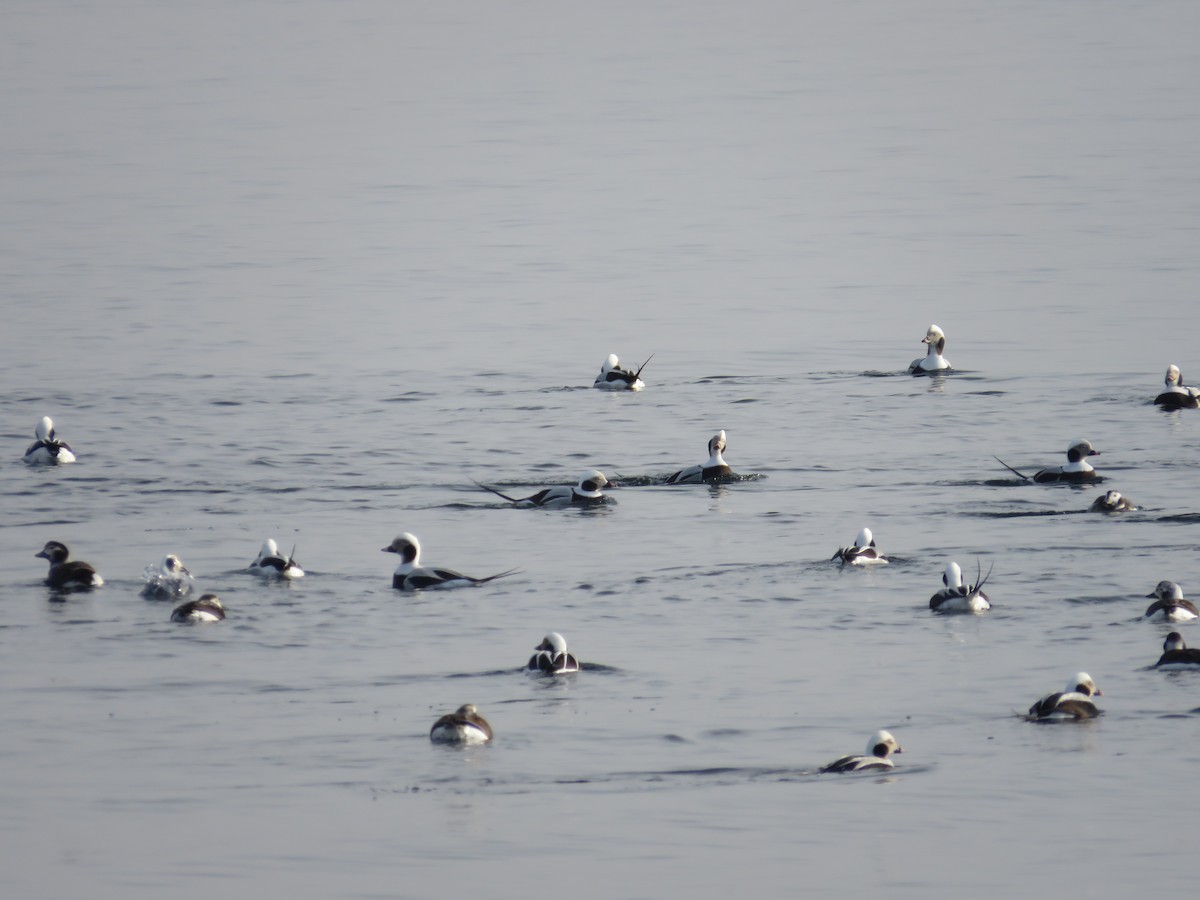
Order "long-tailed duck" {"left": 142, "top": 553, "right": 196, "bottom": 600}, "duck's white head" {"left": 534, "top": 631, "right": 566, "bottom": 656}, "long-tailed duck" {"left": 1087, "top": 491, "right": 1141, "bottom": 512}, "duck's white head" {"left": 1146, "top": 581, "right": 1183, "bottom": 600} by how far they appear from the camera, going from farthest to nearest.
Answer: "long-tailed duck" {"left": 1087, "top": 491, "right": 1141, "bottom": 512} → "long-tailed duck" {"left": 142, "top": 553, "right": 196, "bottom": 600} → "duck's white head" {"left": 1146, "top": 581, "right": 1183, "bottom": 600} → "duck's white head" {"left": 534, "top": 631, "right": 566, "bottom": 656}

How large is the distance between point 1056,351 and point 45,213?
3186 cm

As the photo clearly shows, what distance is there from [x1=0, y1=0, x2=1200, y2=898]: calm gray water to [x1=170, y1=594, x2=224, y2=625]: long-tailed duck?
0.11 meters

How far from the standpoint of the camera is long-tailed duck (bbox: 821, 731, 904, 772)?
47.8 ft

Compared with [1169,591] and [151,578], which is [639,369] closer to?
[151,578]

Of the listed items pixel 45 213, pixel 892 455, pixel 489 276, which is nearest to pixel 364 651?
pixel 892 455

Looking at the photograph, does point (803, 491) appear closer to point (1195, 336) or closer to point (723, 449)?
point (723, 449)

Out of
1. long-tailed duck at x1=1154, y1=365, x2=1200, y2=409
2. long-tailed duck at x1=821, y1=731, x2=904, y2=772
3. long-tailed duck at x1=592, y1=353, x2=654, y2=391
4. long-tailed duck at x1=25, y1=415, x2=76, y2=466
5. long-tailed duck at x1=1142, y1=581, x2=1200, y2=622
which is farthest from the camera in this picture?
long-tailed duck at x1=592, y1=353, x2=654, y2=391

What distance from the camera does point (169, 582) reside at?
1986cm

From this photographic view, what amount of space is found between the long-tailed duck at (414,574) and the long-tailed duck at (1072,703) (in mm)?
6193

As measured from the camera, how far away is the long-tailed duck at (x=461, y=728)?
15086 mm

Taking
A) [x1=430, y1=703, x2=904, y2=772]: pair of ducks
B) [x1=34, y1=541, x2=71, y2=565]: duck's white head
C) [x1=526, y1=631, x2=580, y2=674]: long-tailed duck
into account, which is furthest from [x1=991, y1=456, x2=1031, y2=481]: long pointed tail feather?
[x1=430, y1=703, x2=904, y2=772]: pair of ducks

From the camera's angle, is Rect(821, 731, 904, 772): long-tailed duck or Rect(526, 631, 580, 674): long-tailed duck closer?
Rect(821, 731, 904, 772): long-tailed duck

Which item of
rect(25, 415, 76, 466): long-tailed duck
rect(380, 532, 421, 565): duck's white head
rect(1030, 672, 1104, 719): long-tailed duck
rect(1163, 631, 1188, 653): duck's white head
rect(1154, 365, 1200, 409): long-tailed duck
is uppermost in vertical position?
rect(1154, 365, 1200, 409): long-tailed duck

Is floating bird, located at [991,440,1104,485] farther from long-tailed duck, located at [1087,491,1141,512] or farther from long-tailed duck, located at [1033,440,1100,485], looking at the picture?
long-tailed duck, located at [1087,491,1141,512]
